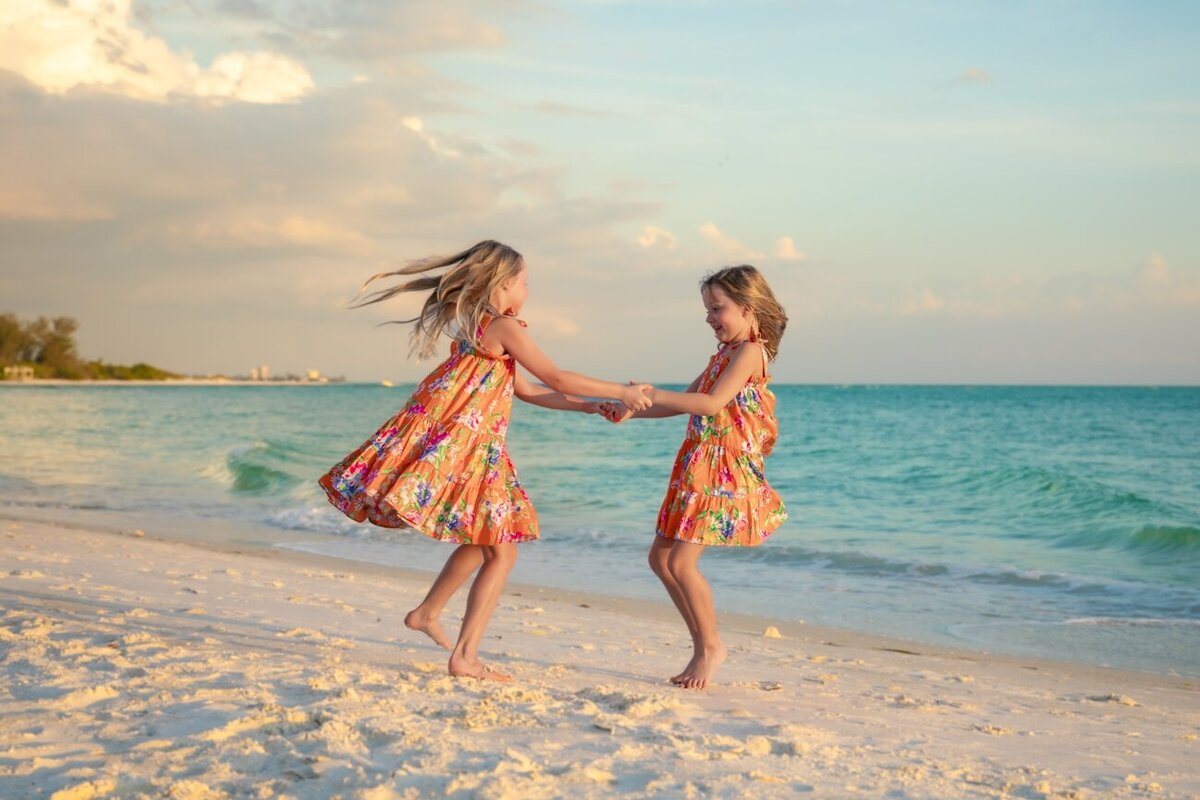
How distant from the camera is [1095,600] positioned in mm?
9133

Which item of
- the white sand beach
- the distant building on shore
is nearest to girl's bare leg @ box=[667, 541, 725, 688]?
the white sand beach

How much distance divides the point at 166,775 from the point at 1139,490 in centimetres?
1967

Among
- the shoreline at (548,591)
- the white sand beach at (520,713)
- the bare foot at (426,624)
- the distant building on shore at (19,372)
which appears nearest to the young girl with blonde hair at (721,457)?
the white sand beach at (520,713)

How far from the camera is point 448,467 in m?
4.44

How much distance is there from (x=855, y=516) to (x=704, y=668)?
10.8 meters

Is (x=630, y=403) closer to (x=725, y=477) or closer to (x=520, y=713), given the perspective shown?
(x=725, y=477)

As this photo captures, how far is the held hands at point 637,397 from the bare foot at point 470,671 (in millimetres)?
1290

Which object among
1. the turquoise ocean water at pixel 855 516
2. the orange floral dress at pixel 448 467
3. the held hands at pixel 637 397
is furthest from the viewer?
the turquoise ocean water at pixel 855 516

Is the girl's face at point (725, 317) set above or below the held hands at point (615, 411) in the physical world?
above

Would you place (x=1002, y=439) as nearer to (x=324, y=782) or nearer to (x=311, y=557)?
(x=311, y=557)

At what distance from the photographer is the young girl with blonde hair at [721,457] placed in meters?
4.58

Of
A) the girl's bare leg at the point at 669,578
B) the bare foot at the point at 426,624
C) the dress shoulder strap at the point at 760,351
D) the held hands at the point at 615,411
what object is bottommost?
the bare foot at the point at 426,624

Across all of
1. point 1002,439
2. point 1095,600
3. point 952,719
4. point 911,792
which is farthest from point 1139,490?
point 911,792

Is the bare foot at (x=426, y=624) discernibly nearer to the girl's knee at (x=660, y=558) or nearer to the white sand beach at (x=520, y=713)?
the white sand beach at (x=520, y=713)
